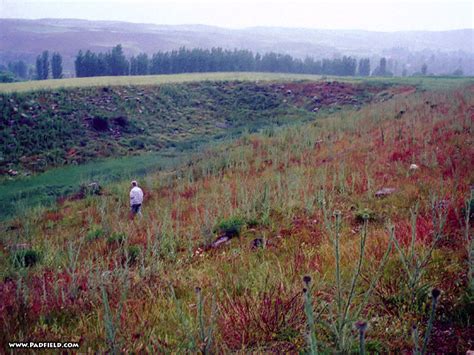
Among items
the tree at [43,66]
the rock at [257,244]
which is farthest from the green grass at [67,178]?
the tree at [43,66]

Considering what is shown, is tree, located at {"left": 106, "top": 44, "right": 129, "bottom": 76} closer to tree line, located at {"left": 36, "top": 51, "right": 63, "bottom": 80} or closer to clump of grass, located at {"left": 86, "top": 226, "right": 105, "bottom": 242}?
tree line, located at {"left": 36, "top": 51, "right": 63, "bottom": 80}

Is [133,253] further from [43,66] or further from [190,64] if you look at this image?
[43,66]

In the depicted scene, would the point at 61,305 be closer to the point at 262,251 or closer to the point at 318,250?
the point at 262,251

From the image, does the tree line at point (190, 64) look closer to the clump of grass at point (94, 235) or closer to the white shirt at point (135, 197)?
the white shirt at point (135, 197)

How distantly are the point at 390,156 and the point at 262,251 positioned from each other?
5.93 metres

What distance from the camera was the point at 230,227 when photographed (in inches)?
250

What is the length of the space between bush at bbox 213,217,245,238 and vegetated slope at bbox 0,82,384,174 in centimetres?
1967

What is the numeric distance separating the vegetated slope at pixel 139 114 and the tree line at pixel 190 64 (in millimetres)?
28210

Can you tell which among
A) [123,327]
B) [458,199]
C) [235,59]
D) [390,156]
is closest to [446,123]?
[390,156]

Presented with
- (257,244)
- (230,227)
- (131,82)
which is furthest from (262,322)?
(131,82)

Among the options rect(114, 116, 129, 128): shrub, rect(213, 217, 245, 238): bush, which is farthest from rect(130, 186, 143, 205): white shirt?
rect(114, 116, 129, 128): shrub

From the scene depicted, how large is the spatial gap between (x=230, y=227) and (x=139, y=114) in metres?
29.6

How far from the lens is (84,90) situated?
35.4 metres

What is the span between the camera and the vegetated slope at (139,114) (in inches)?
1011
